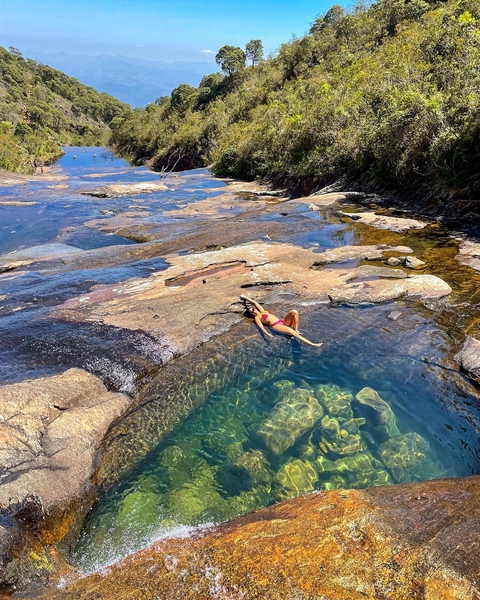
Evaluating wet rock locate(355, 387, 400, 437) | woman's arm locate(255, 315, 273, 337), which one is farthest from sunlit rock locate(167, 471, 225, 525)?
woman's arm locate(255, 315, 273, 337)

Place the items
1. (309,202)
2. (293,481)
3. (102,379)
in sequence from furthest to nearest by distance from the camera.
Result: (309,202) → (102,379) → (293,481)

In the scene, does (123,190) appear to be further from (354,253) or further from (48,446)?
(48,446)

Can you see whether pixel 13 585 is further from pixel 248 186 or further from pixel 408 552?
pixel 248 186

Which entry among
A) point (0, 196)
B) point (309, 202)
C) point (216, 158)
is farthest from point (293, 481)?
point (216, 158)

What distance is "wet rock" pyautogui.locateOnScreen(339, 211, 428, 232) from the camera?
14828 millimetres

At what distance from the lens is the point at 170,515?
4.88 m

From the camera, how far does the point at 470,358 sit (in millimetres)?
7027

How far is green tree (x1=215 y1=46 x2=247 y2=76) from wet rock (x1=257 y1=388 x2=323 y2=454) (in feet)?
229

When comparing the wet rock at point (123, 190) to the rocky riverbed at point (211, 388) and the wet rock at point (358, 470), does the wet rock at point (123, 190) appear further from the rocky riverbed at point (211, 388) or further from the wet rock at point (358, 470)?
the wet rock at point (358, 470)

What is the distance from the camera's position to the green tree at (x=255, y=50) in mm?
65938

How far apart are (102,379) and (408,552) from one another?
16.6 ft

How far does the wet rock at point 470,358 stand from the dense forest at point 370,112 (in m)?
10.2

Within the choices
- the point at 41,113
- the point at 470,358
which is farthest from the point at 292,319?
the point at 41,113

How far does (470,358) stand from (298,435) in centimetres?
341
